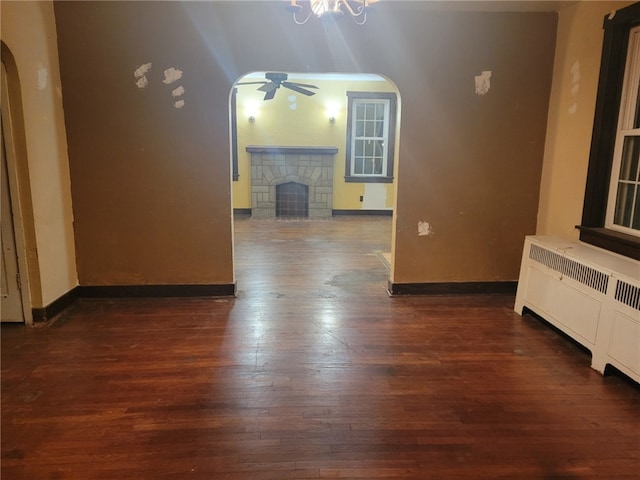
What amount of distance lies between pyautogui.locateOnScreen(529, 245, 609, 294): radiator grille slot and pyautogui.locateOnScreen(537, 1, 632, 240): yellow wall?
40cm

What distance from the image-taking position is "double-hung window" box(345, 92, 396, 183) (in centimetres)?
862

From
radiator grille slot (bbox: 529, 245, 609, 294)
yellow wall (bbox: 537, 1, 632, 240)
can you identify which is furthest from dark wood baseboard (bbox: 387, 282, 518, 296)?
radiator grille slot (bbox: 529, 245, 609, 294)

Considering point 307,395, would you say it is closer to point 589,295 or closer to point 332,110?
point 589,295

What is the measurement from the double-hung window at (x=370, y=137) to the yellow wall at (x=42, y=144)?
19.4 ft

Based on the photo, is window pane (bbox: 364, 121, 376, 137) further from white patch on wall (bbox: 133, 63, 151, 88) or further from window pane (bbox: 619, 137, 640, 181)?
window pane (bbox: 619, 137, 640, 181)

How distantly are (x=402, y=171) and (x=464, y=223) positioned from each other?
0.79 m

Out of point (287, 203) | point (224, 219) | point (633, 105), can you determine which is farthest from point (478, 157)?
point (287, 203)

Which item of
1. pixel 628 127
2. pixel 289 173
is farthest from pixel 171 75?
pixel 289 173

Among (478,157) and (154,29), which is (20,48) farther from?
(478,157)

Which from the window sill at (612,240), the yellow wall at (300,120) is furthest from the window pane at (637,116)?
the yellow wall at (300,120)

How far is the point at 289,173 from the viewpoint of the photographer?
342 inches

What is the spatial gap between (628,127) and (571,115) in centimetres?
52

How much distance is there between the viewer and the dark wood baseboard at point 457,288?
13.8 feet

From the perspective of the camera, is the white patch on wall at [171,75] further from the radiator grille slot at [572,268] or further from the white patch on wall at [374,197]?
the white patch on wall at [374,197]
